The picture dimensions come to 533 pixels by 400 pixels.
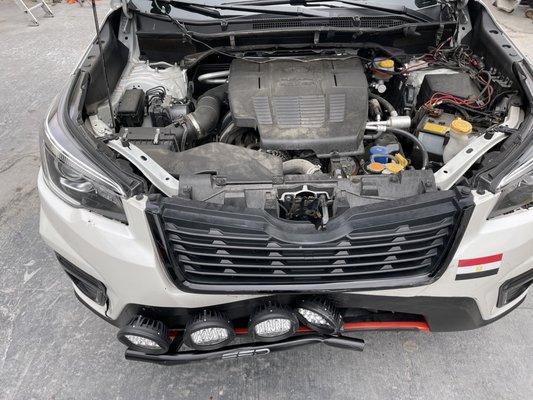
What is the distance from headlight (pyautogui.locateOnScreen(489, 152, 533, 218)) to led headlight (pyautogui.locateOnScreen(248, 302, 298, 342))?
85 centimetres

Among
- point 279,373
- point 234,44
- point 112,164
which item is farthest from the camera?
point 234,44

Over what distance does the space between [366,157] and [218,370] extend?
129 centimetres

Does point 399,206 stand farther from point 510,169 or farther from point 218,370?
point 218,370

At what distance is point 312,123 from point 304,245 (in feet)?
2.72

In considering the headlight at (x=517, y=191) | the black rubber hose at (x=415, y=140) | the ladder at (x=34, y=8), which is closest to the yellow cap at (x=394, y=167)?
the black rubber hose at (x=415, y=140)

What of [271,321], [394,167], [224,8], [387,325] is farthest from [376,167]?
[224,8]

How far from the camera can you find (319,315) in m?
1.74

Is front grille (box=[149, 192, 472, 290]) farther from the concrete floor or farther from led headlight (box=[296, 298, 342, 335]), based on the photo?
the concrete floor

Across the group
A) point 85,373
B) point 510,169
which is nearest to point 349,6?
point 510,169

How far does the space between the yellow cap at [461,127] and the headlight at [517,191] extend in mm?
450

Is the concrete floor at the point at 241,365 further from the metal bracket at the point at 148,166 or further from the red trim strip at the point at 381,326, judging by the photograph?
the metal bracket at the point at 148,166

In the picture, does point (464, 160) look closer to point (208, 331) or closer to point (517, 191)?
point (517, 191)

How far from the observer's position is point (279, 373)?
2213 millimetres

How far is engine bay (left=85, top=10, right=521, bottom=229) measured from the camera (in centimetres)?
177
